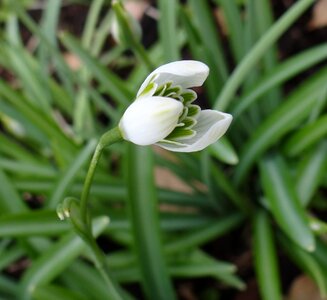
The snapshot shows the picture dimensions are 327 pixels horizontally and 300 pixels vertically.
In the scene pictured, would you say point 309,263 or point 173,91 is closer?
point 173,91

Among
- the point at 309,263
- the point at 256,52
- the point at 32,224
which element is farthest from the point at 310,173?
the point at 32,224

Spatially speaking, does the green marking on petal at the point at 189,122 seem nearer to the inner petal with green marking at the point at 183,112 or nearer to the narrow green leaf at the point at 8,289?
the inner petal with green marking at the point at 183,112

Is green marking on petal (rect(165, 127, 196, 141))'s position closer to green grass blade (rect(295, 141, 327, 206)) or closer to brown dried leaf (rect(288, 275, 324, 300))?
green grass blade (rect(295, 141, 327, 206))

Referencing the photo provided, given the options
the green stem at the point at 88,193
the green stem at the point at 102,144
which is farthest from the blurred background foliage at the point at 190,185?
the green stem at the point at 102,144

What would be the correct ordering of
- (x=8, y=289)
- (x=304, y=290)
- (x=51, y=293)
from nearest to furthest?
(x=51, y=293)
(x=8, y=289)
(x=304, y=290)

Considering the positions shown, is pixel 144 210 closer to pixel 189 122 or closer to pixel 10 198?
pixel 10 198

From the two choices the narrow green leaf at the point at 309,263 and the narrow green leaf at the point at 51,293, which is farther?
the narrow green leaf at the point at 309,263

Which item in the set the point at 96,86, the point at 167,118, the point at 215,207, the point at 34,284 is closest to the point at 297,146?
the point at 215,207

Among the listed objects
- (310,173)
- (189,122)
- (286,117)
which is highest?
(189,122)

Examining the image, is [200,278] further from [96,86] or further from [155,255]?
[96,86]
